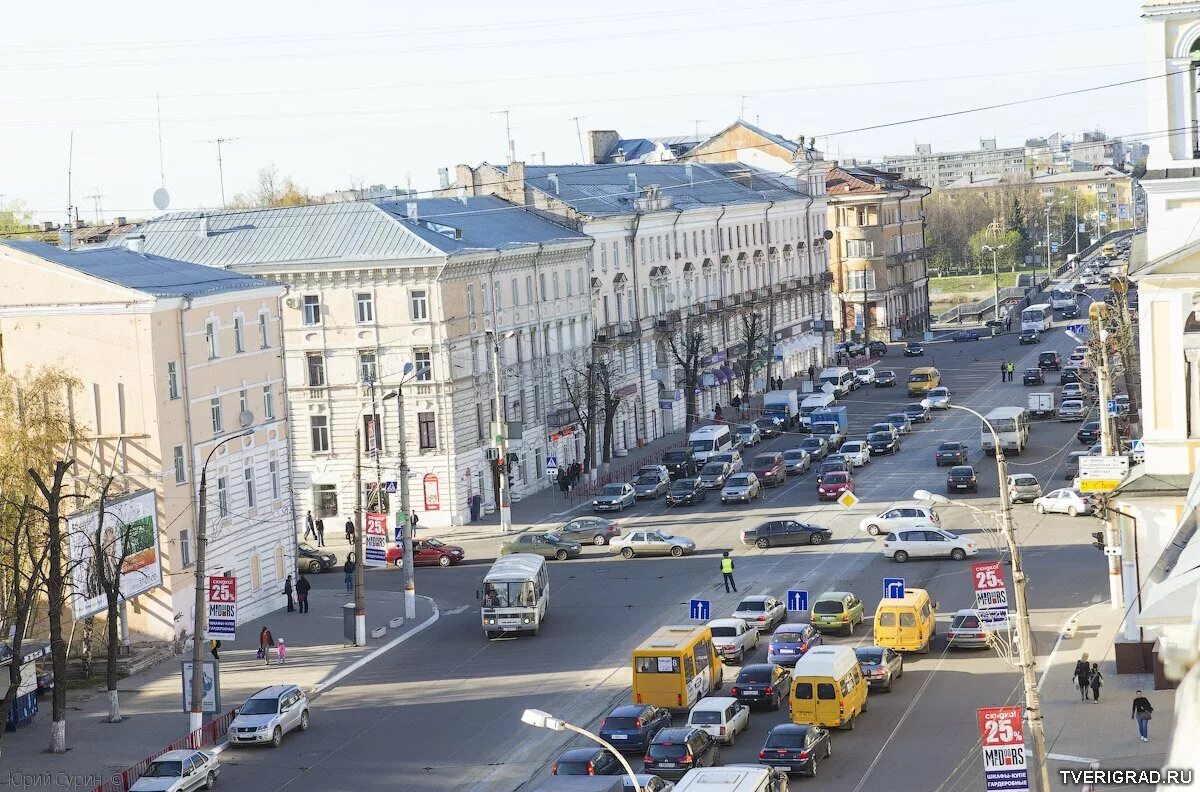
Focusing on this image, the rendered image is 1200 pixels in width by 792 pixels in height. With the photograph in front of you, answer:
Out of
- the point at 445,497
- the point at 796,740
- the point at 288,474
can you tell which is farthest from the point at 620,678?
the point at 445,497

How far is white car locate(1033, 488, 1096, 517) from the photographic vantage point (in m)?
64.2

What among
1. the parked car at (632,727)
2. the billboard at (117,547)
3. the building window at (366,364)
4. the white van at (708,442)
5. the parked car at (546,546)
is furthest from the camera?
the white van at (708,442)

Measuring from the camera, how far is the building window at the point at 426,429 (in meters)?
72.4

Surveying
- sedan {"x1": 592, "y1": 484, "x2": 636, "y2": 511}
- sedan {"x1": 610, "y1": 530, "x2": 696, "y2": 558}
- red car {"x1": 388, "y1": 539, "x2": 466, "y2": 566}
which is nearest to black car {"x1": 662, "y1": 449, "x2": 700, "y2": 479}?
sedan {"x1": 592, "y1": 484, "x2": 636, "y2": 511}

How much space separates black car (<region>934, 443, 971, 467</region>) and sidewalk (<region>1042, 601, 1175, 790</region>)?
100ft

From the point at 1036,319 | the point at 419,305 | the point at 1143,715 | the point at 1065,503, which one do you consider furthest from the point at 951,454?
the point at 1036,319

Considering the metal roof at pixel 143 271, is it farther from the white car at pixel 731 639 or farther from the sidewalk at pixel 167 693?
the white car at pixel 731 639

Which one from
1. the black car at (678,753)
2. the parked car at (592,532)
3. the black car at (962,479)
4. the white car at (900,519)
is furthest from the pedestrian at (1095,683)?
the black car at (962,479)

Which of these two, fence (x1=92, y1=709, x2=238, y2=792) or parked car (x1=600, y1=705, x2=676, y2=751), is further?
parked car (x1=600, y1=705, x2=676, y2=751)

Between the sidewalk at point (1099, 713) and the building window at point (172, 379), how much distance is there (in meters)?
26.9

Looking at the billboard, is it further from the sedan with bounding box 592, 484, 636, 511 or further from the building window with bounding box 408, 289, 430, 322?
the sedan with bounding box 592, 484, 636, 511

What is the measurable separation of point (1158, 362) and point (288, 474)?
31586 mm

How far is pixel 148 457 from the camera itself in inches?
2014

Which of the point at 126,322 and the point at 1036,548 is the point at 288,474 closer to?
the point at 126,322
